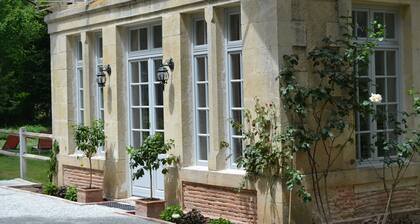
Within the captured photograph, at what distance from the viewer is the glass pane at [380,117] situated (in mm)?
9500

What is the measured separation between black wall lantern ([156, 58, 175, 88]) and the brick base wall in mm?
3088

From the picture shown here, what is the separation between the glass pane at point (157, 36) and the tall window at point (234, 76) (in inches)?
81.0

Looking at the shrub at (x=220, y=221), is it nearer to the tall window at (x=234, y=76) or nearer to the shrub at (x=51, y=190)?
the tall window at (x=234, y=76)

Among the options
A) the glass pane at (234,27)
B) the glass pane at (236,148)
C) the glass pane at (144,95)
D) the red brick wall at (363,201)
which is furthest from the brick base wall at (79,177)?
the red brick wall at (363,201)

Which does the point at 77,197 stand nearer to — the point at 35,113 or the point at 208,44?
the point at 208,44

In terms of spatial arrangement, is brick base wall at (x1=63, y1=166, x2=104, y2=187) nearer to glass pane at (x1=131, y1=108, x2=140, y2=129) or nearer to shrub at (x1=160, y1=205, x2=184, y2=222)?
glass pane at (x1=131, y1=108, x2=140, y2=129)

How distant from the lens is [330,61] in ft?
29.9

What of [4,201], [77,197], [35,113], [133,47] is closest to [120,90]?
[133,47]

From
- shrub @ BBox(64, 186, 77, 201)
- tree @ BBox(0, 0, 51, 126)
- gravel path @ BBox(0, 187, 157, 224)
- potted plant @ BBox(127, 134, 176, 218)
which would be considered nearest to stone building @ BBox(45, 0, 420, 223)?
potted plant @ BBox(127, 134, 176, 218)

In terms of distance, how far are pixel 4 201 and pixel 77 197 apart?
1.33 m

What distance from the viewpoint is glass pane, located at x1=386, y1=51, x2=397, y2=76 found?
1049cm

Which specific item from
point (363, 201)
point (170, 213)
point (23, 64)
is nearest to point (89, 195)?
point (170, 213)

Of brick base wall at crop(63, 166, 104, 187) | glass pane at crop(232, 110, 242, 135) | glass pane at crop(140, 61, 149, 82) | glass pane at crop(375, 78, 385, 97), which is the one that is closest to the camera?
glass pane at crop(232, 110, 242, 135)

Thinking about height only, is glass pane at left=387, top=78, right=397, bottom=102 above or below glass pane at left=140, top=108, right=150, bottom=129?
above
